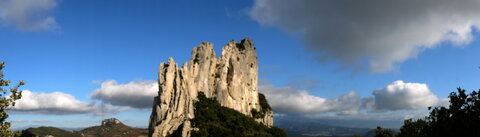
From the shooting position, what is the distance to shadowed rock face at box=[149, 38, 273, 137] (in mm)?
110000

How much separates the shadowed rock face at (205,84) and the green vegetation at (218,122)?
3.40 meters

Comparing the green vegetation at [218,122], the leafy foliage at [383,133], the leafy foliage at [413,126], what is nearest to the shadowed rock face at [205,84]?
the green vegetation at [218,122]

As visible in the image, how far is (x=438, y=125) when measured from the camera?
48.7 meters

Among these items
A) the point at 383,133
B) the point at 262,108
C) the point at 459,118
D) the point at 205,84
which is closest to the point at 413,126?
the point at 383,133

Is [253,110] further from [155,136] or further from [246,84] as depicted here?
[155,136]

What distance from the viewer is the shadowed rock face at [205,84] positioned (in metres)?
110

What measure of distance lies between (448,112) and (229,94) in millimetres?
106255

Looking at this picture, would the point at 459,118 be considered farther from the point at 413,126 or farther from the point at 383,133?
the point at 383,133

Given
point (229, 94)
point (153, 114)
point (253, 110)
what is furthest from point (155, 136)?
point (253, 110)

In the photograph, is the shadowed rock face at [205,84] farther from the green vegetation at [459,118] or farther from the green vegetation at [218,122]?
the green vegetation at [459,118]

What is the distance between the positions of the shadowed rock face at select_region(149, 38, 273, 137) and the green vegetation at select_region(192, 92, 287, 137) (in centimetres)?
340

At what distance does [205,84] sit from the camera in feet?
457

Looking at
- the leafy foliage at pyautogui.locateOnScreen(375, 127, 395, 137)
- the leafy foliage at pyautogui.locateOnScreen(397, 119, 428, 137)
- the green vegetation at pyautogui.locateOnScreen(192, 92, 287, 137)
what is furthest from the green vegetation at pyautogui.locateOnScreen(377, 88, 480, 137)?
the green vegetation at pyautogui.locateOnScreen(192, 92, 287, 137)

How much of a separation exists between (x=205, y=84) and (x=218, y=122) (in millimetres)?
24206
